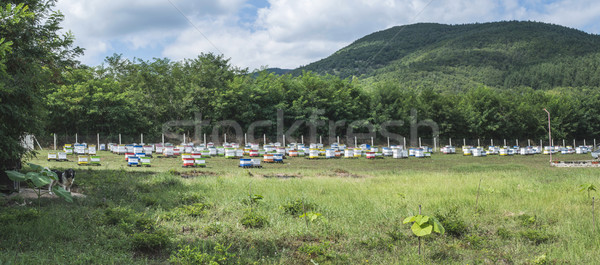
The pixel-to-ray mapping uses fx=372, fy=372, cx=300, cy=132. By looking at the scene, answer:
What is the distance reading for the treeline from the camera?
4331 centimetres

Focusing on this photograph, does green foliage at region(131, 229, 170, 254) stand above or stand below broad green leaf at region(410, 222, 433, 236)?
below

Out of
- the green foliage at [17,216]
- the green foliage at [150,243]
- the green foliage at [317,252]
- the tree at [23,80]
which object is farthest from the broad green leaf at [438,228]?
the tree at [23,80]

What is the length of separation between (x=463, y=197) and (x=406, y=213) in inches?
126

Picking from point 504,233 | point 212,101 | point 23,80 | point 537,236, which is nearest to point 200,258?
point 504,233

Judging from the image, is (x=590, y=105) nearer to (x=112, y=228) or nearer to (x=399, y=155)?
(x=399, y=155)

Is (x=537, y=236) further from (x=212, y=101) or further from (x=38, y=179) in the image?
(x=212, y=101)

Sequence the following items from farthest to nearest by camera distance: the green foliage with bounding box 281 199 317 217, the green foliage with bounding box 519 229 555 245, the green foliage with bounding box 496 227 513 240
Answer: the green foliage with bounding box 281 199 317 217 → the green foliage with bounding box 496 227 513 240 → the green foliage with bounding box 519 229 555 245

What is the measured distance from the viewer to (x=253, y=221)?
27.9 ft

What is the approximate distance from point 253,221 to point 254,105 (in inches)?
1785

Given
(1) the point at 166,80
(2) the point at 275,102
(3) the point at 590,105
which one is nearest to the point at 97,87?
(1) the point at 166,80

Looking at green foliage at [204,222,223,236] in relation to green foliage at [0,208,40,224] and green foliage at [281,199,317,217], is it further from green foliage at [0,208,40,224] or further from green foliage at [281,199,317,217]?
green foliage at [0,208,40,224]

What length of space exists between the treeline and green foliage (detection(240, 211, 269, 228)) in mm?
37569

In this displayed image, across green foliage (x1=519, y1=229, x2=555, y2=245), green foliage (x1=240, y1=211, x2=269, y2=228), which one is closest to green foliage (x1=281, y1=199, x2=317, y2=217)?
green foliage (x1=240, y1=211, x2=269, y2=228)

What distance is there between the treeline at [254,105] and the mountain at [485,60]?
47134mm
